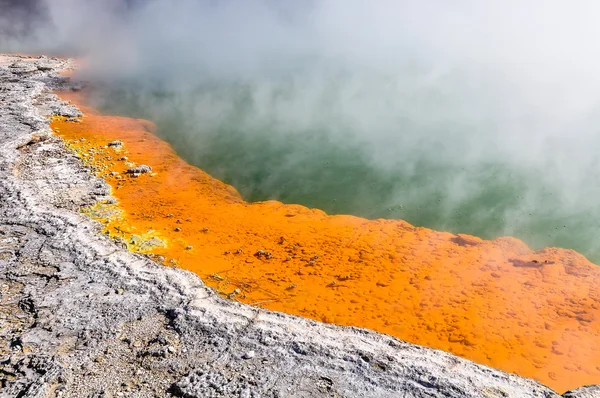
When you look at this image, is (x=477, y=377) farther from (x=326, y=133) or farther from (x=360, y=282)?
(x=326, y=133)

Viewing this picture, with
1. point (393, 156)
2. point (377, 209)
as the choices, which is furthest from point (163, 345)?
point (393, 156)

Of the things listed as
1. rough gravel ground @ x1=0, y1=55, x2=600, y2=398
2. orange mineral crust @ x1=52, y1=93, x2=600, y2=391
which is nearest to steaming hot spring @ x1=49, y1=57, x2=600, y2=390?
orange mineral crust @ x1=52, y1=93, x2=600, y2=391

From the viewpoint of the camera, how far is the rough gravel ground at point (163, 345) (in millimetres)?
3430

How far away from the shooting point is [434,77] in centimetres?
1518

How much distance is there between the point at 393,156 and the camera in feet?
33.1

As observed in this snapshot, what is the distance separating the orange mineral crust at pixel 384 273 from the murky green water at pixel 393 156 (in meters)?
0.83

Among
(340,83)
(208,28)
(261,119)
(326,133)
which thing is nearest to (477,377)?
(326,133)

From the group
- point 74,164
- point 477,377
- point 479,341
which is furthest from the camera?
point 74,164

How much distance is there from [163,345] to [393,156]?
25.1 feet

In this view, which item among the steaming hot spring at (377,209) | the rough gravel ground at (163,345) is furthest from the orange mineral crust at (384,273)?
the rough gravel ground at (163,345)

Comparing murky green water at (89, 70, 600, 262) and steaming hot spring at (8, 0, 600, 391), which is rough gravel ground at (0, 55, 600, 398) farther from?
murky green water at (89, 70, 600, 262)

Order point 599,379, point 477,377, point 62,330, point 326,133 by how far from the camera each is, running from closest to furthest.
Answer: point 477,377
point 62,330
point 599,379
point 326,133

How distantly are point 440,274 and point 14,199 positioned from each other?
655cm

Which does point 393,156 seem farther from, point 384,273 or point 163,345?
point 163,345
